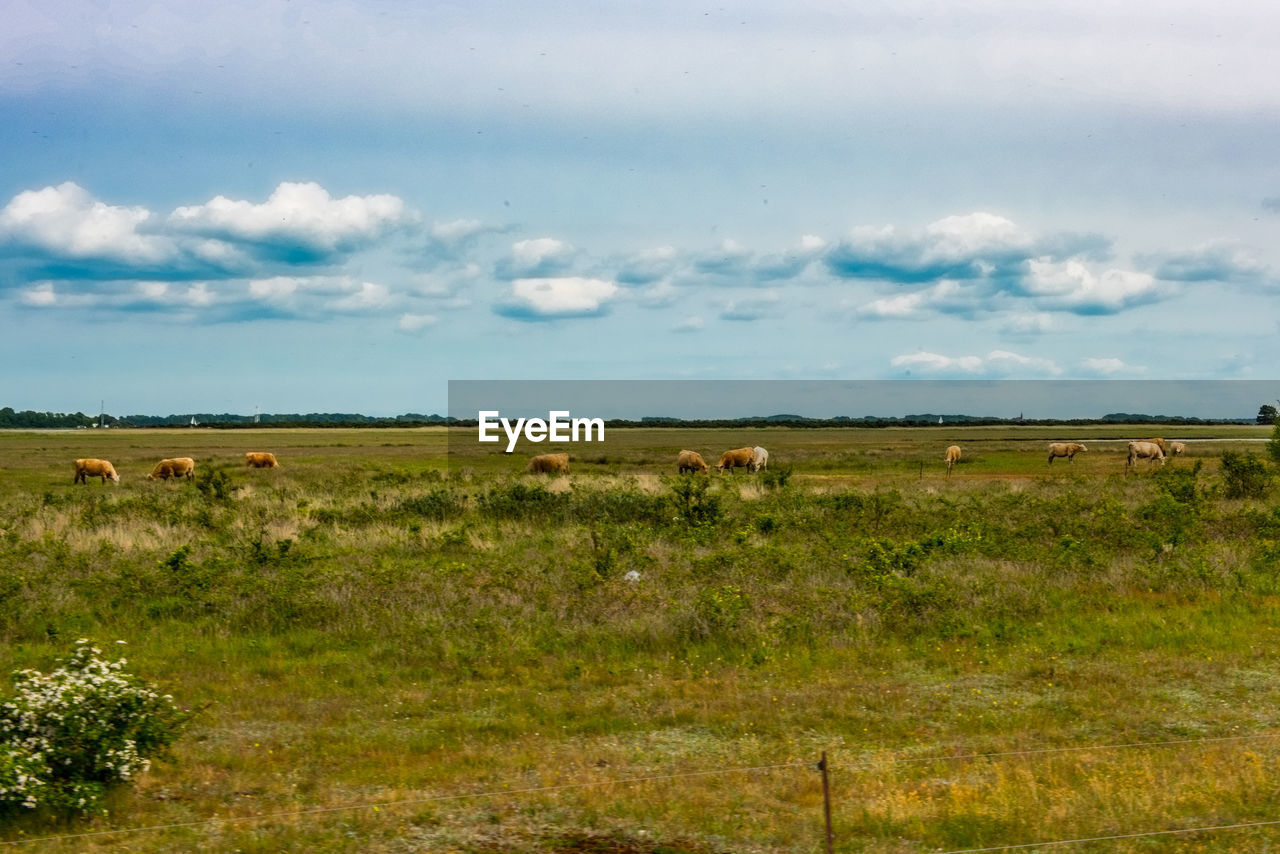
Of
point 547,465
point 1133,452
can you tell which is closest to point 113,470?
point 547,465

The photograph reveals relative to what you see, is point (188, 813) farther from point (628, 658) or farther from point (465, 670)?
point (628, 658)

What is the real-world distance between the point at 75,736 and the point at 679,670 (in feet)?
22.6

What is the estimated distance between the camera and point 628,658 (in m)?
13.7

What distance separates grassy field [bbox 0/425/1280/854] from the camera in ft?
26.7

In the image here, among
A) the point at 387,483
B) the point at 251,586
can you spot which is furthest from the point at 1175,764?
the point at 387,483

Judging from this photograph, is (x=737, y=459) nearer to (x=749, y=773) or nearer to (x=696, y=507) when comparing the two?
(x=696, y=507)

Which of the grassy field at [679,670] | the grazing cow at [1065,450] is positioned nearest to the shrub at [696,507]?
the grassy field at [679,670]

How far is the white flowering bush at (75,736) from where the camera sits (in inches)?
321

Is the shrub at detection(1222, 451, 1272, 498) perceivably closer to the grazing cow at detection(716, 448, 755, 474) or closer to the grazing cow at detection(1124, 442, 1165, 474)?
the grazing cow at detection(716, 448, 755, 474)

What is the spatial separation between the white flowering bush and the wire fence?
14.9 inches

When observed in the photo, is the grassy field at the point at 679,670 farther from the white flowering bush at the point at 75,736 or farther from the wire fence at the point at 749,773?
the white flowering bush at the point at 75,736

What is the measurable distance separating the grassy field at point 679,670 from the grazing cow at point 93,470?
2173 cm

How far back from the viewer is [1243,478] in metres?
32.8

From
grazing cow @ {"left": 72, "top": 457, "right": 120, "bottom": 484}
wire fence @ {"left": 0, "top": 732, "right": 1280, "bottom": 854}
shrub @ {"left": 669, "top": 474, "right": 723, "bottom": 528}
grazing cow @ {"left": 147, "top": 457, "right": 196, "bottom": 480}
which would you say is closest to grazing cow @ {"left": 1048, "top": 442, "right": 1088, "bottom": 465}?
shrub @ {"left": 669, "top": 474, "right": 723, "bottom": 528}
